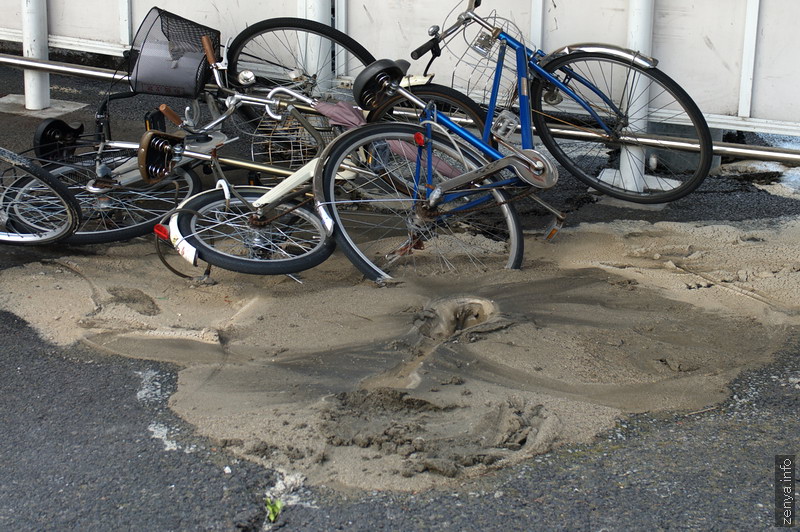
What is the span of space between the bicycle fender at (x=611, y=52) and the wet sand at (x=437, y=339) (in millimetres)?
1027

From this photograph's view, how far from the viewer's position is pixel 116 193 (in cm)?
547

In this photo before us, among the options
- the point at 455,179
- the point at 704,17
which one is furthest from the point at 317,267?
the point at 704,17

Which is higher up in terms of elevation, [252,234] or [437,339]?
[252,234]

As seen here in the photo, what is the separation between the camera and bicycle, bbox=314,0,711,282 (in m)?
Result: 4.77

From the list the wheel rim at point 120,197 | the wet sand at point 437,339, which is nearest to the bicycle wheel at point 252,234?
the wet sand at point 437,339

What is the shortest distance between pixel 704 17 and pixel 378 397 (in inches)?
145

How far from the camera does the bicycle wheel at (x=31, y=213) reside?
503 centimetres

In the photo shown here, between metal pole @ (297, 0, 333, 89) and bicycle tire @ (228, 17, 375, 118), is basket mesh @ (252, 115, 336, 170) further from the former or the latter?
metal pole @ (297, 0, 333, 89)

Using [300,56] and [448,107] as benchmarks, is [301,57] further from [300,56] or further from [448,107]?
[448,107]

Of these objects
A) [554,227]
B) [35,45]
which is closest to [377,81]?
[554,227]

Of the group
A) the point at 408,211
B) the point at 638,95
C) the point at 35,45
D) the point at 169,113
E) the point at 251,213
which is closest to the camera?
the point at 251,213

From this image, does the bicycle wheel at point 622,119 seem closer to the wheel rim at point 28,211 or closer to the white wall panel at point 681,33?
the white wall panel at point 681,33

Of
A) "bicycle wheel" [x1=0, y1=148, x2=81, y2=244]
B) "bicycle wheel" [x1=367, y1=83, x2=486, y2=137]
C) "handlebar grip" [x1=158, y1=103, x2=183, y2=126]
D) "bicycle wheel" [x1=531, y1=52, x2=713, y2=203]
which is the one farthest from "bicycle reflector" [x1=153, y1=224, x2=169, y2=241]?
"bicycle wheel" [x1=531, y1=52, x2=713, y2=203]

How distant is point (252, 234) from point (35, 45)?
11.8 ft
